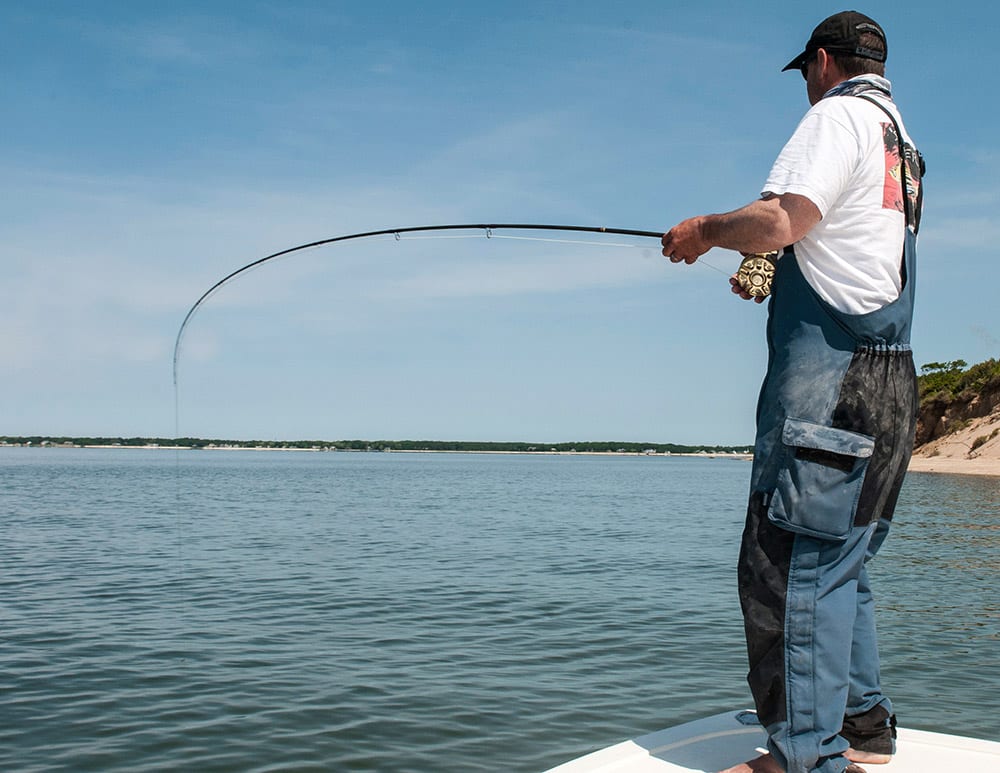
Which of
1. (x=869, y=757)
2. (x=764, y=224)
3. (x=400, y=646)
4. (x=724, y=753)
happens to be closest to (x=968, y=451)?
(x=400, y=646)

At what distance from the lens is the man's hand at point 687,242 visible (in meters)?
3.29

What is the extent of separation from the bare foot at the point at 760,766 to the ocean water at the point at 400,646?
270cm

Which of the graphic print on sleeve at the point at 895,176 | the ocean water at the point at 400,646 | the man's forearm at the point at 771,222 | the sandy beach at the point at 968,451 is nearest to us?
the man's forearm at the point at 771,222

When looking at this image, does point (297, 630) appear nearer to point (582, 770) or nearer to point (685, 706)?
point (685, 706)

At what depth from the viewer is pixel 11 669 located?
26.7 ft

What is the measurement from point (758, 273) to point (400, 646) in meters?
6.53

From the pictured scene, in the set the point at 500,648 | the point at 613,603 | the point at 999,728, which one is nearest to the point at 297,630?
the point at 500,648

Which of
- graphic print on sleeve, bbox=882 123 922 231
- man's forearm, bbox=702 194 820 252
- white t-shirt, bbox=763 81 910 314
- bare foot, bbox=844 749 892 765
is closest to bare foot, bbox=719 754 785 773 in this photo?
bare foot, bbox=844 749 892 765

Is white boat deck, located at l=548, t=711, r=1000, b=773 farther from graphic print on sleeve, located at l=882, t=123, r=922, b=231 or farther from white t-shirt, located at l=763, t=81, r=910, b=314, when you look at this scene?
graphic print on sleeve, located at l=882, t=123, r=922, b=231

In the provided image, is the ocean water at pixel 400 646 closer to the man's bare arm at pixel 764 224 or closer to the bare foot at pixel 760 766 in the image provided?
the bare foot at pixel 760 766

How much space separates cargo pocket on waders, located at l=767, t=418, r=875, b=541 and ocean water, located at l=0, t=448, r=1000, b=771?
333cm

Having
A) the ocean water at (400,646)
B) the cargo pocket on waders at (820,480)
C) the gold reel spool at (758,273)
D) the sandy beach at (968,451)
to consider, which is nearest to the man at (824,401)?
the cargo pocket on waders at (820,480)

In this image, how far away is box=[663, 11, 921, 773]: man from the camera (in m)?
3.04

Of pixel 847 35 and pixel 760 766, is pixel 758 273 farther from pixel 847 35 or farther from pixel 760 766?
pixel 760 766
